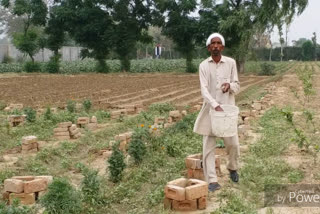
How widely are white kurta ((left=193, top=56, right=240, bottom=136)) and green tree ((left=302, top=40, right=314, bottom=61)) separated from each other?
211 feet

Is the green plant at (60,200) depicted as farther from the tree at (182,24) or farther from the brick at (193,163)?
the tree at (182,24)

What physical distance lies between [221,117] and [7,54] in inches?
1554

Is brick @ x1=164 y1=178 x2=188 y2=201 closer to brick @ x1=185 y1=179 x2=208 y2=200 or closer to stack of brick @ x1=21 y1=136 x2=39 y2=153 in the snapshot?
brick @ x1=185 y1=179 x2=208 y2=200

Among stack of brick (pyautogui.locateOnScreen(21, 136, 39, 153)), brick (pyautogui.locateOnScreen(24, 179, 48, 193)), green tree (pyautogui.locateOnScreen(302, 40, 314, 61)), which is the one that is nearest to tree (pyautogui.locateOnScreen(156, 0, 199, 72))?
stack of brick (pyautogui.locateOnScreen(21, 136, 39, 153))

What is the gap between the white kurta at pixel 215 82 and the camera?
486 centimetres

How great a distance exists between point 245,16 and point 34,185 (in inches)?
935

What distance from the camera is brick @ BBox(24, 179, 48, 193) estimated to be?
15.0 ft

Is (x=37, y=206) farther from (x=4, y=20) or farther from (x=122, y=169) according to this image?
(x=4, y=20)

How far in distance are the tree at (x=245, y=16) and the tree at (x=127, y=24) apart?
4.87 meters

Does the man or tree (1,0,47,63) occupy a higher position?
tree (1,0,47,63)

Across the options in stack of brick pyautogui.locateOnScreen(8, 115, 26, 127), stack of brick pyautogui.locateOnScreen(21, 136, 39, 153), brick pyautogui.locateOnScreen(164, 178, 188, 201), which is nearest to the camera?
brick pyautogui.locateOnScreen(164, 178, 188, 201)

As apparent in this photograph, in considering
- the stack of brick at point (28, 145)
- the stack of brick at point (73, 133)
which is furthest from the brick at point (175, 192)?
the stack of brick at point (73, 133)

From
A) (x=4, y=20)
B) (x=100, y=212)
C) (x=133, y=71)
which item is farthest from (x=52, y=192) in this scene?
(x=4, y=20)

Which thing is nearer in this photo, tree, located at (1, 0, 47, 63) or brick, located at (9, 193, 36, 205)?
brick, located at (9, 193, 36, 205)
